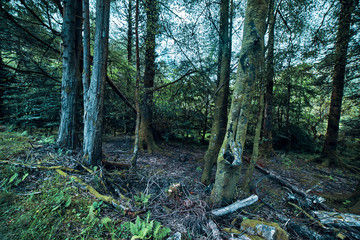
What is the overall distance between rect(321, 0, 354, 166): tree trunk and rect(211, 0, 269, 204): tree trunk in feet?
9.66

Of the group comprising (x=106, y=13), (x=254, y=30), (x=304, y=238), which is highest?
(x=106, y=13)

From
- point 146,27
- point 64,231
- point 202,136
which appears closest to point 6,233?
point 64,231

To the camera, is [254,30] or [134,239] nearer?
[134,239]

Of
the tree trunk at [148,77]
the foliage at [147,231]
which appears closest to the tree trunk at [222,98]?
the tree trunk at [148,77]

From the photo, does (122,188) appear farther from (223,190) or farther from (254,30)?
(254,30)

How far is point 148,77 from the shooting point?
6.24 m

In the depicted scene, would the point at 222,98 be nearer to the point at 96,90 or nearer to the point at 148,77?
the point at 96,90

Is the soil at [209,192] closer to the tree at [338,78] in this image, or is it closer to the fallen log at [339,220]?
the fallen log at [339,220]

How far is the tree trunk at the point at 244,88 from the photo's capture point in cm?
263

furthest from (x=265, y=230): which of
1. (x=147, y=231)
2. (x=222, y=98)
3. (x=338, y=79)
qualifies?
(x=338, y=79)

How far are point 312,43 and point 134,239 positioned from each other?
6.31 m

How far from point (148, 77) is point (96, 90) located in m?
3.23

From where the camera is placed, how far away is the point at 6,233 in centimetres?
146

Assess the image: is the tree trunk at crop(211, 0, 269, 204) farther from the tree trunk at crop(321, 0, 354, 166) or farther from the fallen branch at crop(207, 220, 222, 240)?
the tree trunk at crop(321, 0, 354, 166)
